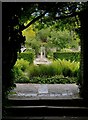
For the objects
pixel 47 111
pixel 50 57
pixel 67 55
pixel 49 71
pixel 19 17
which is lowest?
pixel 47 111

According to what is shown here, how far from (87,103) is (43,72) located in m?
4.84

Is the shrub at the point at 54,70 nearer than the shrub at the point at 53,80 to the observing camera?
No

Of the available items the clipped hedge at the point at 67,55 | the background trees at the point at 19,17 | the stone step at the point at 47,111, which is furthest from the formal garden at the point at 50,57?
the stone step at the point at 47,111

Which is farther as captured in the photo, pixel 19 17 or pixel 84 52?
pixel 84 52

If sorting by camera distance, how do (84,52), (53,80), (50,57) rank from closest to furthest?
(84,52), (53,80), (50,57)

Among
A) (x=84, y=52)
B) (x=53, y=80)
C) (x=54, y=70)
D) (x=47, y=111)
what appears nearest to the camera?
(x=47, y=111)

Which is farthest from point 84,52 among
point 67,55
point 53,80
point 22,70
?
point 67,55

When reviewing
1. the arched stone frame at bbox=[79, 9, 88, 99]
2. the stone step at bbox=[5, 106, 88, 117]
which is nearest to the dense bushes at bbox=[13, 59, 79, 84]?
the arched stone frame at bbox=[79, 9, 88, 99]

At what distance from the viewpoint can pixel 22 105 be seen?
5977 mm

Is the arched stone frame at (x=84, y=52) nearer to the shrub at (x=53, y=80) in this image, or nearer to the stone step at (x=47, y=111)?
the stone step at (x=47, y=111)

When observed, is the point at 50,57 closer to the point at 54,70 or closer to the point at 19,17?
the point at 54,70

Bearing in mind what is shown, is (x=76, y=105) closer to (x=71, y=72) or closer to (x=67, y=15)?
(x=67, y=15)

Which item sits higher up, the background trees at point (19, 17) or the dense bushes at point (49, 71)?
the background trees at point (19, 17)

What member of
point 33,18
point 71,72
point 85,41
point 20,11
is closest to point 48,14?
point 33,18
